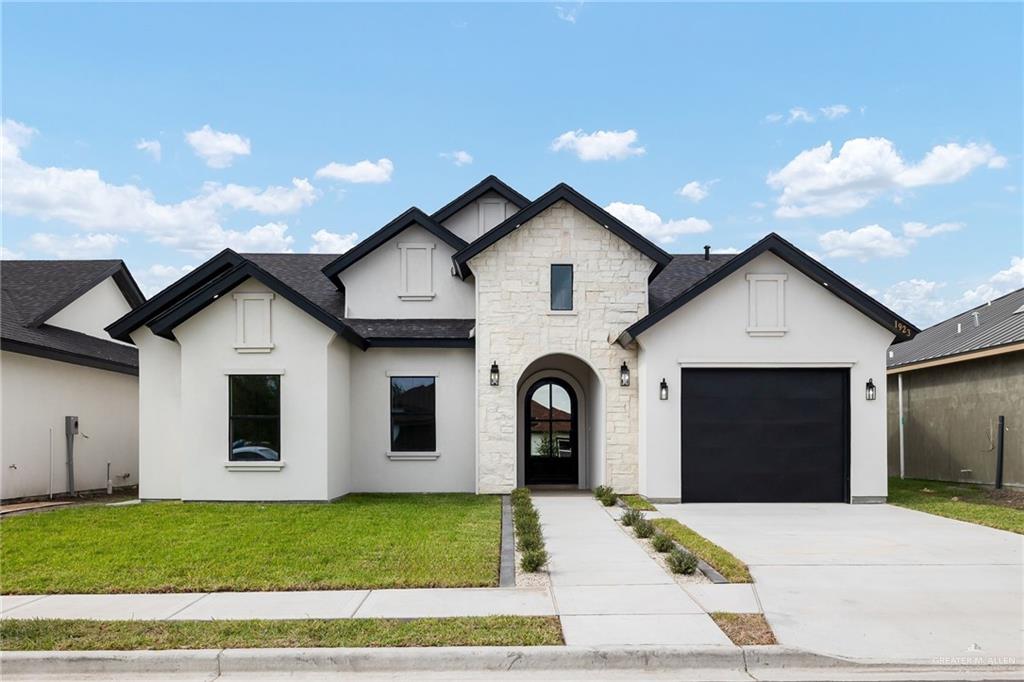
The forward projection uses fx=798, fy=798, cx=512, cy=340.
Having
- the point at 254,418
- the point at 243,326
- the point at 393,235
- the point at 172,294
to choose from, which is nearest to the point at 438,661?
the point at 254,418

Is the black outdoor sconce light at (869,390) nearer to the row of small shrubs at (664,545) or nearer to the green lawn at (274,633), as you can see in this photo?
the row of small shrubs at (664,545)

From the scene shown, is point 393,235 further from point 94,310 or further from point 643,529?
point 643,529

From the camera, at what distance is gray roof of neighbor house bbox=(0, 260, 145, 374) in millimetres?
17359

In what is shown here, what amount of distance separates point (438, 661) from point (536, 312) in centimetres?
1134

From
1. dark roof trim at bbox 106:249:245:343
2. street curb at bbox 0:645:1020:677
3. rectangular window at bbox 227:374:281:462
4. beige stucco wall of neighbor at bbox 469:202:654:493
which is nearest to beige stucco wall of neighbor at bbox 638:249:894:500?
beige stucco wall of neighbor at bbox 469:202:654:493

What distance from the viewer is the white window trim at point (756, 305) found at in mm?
15930

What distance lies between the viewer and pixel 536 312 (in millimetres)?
17047

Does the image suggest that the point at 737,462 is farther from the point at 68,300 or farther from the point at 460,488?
the point at 68,300

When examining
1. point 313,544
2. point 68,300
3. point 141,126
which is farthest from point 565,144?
point 313,544

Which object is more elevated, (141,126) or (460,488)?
(141,126)

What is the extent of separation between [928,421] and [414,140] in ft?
51.8

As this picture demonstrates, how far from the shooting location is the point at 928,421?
21.8 m

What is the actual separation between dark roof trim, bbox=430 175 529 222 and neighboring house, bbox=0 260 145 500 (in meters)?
8.95

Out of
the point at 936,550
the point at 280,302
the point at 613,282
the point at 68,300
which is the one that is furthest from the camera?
the point at 68,300
